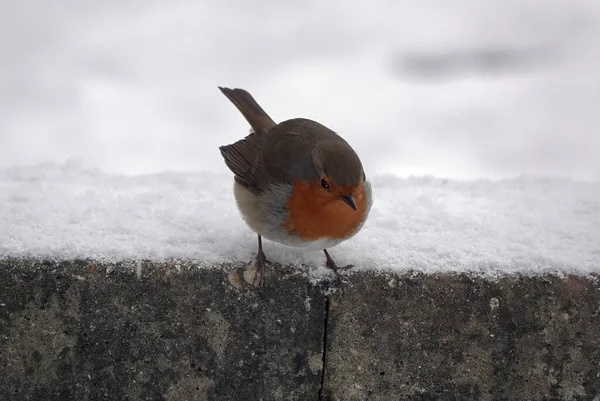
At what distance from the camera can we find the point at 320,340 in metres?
2.39

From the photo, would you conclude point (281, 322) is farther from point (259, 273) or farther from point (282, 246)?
point (282, 246)

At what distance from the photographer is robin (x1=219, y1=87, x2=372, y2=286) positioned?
242cm

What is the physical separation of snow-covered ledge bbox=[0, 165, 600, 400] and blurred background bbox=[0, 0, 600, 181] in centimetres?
253

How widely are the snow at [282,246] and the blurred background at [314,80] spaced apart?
5.92 feet

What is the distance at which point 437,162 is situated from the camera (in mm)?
5387

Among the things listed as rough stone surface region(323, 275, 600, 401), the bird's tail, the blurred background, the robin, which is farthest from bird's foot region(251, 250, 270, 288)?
the blurred background

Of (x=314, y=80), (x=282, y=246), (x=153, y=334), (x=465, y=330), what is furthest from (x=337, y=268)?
(x=314, y=80)

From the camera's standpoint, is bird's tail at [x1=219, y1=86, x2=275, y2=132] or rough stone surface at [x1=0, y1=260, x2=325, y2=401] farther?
bird's tail at [x1=219, y1=86, x2=275, y2=132]

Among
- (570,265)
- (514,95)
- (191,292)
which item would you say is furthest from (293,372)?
(514,95)

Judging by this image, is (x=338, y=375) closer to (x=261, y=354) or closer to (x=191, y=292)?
(x=261, y=354)

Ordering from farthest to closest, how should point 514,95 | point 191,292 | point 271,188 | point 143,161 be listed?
point 514,95 → point 143,161 → point 271,188 → point 191,292

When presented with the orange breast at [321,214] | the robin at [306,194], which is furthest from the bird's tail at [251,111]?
the orange breast at [321,214]

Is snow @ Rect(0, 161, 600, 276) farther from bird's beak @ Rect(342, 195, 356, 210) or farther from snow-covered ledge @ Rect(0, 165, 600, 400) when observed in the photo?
bird's beak @ Rect(342, 195, 356, 210)

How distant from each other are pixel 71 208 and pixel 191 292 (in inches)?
25.2
